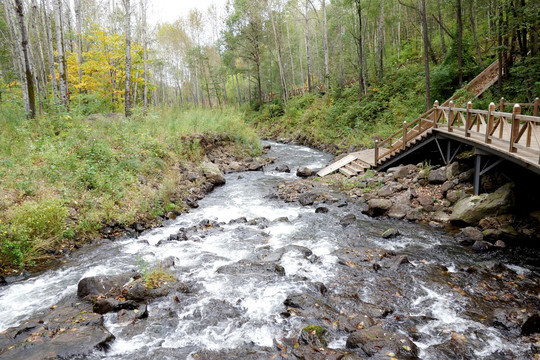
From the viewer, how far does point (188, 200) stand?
501 inches

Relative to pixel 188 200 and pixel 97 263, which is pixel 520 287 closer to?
pixel 97 263

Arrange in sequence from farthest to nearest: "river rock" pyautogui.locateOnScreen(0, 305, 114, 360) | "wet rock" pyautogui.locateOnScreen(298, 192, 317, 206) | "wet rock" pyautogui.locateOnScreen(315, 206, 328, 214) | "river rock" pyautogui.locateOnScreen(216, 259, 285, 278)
Result: "wet rock" pyautogui.locateOnScreen(298, 192, 317, 206)
"wet rock" pyautogui.locateOnScreen(315, 206, 328, 214)
"river rock" pyautogui.locateOnScreen(216, 259, 285, 278)
"river rock" pyautogui.locateOnScreen(0, 305, 114, 360)

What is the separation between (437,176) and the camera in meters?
11.8

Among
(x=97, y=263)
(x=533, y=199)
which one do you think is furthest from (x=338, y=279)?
(x=533, y=199)

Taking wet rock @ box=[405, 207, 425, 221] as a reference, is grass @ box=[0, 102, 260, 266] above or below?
above

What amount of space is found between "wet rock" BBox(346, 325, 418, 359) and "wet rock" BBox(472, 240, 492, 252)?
4.54 metres

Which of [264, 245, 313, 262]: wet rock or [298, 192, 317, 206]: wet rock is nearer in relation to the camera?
[264, 245, 313, 262]: wet rock

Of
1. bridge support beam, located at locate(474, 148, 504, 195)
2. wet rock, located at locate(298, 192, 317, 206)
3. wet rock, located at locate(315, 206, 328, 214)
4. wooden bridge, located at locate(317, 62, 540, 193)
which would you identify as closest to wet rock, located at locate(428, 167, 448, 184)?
wooden bridge, located at locate(317, 62, 540, 193)

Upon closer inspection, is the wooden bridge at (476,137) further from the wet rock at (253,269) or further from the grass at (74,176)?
the grass at (74,176)

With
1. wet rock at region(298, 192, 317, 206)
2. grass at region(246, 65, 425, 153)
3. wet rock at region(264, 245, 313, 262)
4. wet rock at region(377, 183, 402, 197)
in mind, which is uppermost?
grass at region(246, 65, 425, 153)

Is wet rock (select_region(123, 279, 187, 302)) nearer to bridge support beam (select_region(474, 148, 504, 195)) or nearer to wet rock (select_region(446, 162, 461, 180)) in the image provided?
bridge support beam (select_region(474, 148, 504, 195))

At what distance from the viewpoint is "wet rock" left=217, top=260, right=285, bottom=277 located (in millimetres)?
7148

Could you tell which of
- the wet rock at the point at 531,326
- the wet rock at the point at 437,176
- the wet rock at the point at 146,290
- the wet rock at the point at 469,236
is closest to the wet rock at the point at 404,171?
the wet rock at the point at 437,176

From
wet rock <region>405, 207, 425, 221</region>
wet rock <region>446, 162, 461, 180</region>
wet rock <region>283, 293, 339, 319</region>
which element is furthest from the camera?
wet rock <region>446, 162, 461, 180</region>
